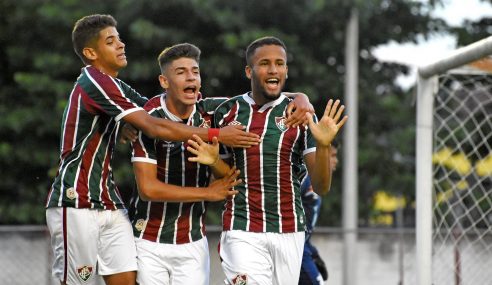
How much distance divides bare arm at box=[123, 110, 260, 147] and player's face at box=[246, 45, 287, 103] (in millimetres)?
298

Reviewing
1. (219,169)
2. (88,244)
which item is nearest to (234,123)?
(219,169)

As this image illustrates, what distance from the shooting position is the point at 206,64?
15969 millimetres

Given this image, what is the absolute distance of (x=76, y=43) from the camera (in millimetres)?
6406

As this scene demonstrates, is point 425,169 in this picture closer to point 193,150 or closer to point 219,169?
point 219,169

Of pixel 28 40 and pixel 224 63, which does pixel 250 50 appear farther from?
pixel 28 40

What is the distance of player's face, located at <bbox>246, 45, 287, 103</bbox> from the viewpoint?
619 centimetres

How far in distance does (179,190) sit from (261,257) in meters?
0.62

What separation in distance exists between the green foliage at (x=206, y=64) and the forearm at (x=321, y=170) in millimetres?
9290

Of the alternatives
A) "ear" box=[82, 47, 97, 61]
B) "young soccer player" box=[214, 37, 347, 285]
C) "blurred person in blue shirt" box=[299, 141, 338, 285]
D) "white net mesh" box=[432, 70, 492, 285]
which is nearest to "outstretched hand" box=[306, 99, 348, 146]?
"young soccer player" box=[214, 37, 347, 285]

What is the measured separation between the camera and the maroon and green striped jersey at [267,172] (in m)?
6.13

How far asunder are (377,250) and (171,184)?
22.3ft

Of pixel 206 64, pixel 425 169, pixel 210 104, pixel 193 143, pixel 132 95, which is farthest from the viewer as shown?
pixel 206 64

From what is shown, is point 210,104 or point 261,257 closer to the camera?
point 261,257

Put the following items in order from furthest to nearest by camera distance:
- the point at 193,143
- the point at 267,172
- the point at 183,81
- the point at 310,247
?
1. the point at 310,247
2. the point at 183,81
3. the point at 267,172
4. the point at 193,143
